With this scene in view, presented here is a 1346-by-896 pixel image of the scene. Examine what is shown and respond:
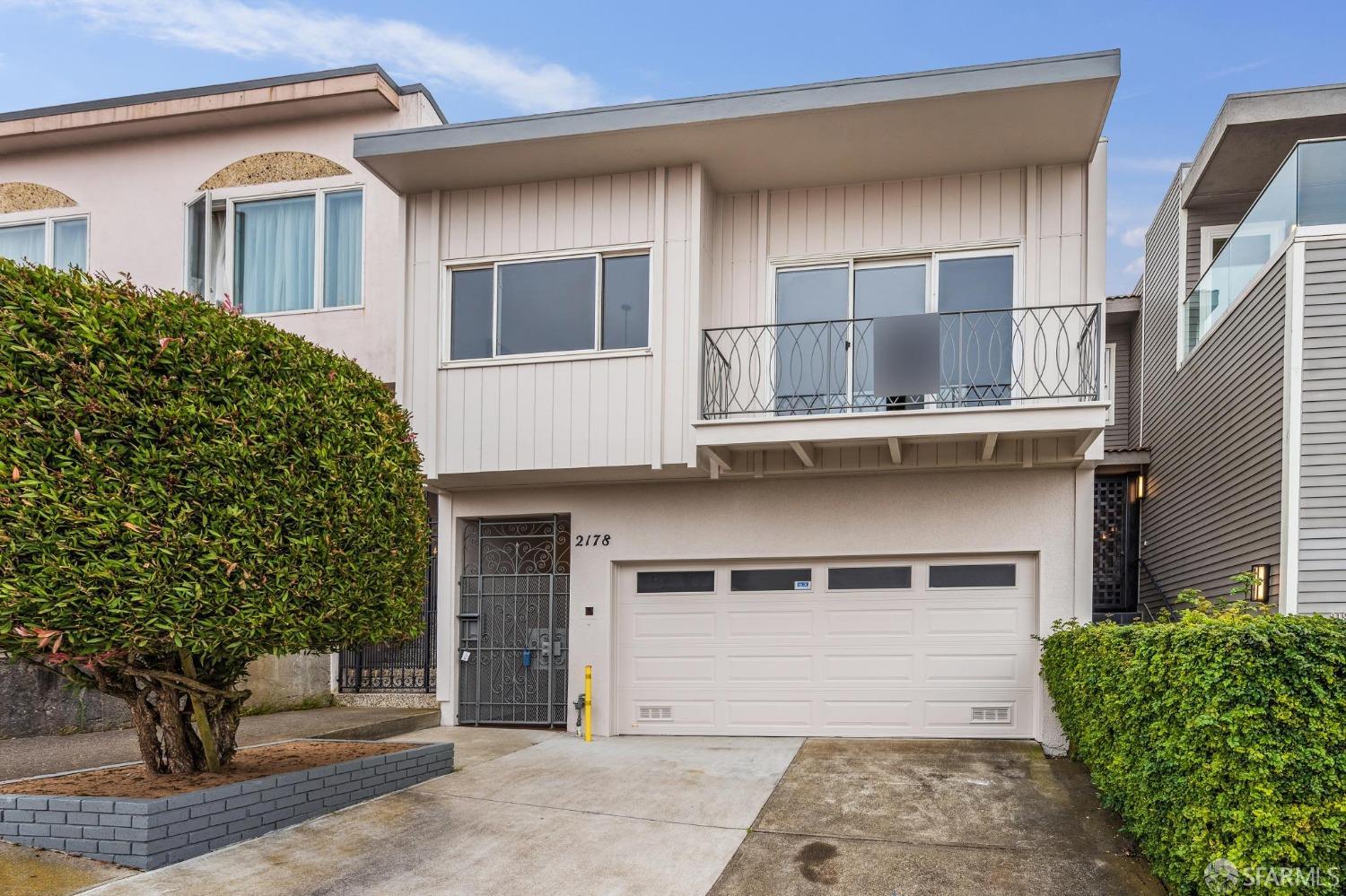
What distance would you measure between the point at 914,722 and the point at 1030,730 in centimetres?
109

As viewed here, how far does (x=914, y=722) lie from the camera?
927 cm

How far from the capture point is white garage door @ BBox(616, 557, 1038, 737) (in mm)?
9180

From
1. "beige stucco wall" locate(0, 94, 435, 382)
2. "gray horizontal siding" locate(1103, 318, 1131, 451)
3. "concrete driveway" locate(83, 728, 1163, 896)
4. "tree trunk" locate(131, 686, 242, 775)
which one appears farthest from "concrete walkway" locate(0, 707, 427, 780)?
"gray horizontal siding" locate(1103, 318, 1131, 451)

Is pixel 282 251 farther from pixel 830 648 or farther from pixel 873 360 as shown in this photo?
pixel 830 648

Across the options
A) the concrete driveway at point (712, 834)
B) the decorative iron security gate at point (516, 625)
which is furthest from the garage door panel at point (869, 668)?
the decorative iron security gate at point (516, 625)

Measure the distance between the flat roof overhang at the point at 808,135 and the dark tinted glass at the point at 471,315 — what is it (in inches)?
39.1

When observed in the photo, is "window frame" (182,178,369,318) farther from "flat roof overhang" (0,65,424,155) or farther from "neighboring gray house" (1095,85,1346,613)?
"neighboring gray house" (1095,85,1346,613)

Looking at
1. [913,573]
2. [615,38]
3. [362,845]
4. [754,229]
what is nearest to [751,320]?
[754,229]

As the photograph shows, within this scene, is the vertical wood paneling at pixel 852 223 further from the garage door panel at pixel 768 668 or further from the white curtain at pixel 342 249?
the white curtain at pixel 342 249

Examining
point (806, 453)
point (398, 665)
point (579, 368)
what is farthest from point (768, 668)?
point (398, 665)

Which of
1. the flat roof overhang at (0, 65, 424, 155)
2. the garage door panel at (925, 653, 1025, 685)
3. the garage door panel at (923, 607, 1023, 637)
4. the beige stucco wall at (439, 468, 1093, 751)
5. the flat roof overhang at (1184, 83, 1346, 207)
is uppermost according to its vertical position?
the flat roof overhang at (0, 65, 424, 155)

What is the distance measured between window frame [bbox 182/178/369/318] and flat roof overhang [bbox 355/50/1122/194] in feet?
5.36

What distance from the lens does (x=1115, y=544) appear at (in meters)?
13.0

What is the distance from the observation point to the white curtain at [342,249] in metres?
11.3
